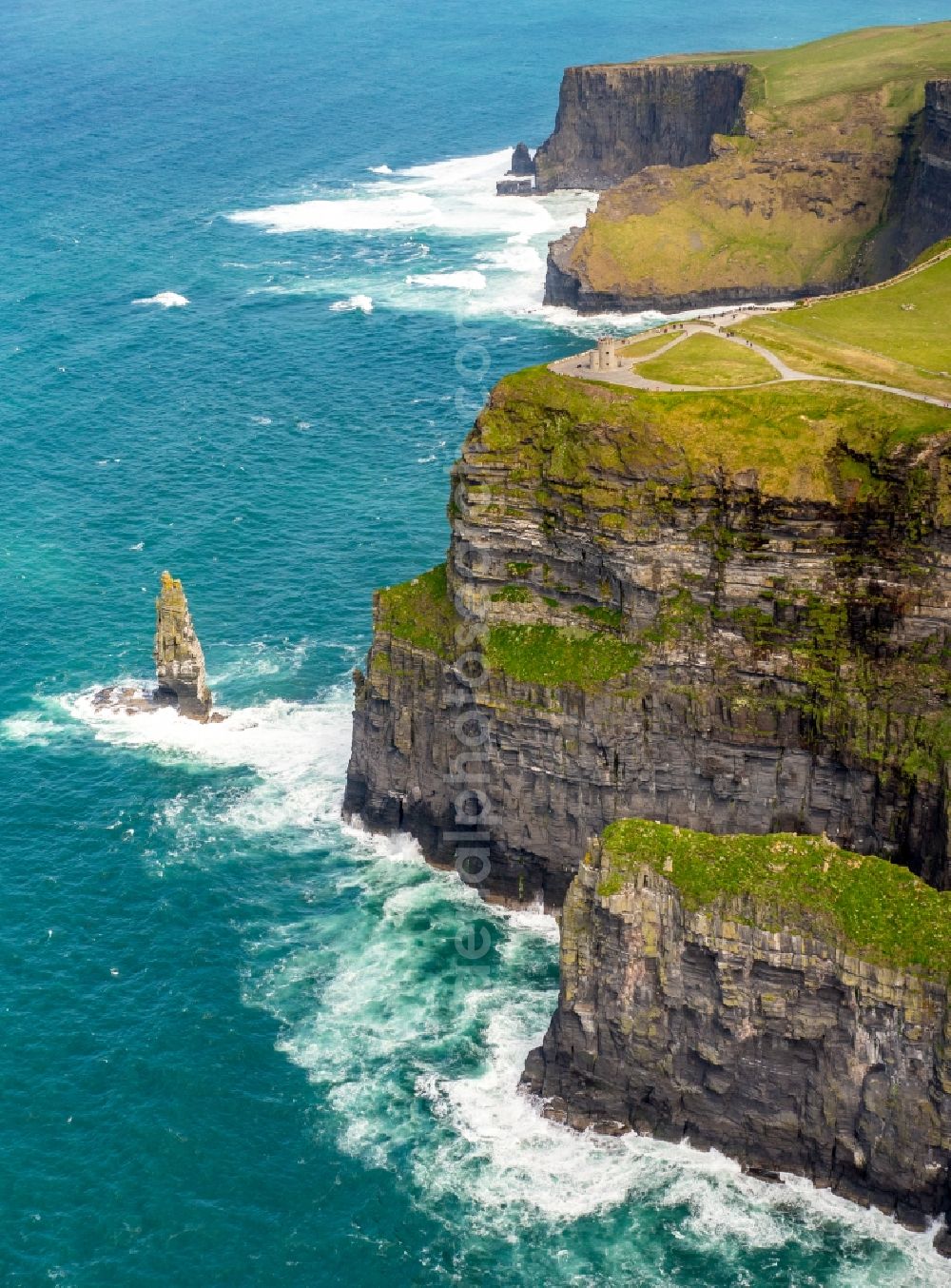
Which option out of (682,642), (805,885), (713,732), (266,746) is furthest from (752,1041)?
(266,746)

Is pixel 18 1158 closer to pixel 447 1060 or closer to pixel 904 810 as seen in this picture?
pixel 447 1060

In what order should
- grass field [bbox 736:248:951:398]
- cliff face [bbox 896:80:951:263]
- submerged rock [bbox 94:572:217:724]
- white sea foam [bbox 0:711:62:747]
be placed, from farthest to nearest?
cliff face [bbox 896:80:951:263] → white sea foam [bbox 0:711:62:747] → submerged rock [bbox 94:572:217:724] → grass field [bbox 736:248:951:398]

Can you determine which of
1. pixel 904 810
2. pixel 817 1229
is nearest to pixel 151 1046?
pixel 817 1229

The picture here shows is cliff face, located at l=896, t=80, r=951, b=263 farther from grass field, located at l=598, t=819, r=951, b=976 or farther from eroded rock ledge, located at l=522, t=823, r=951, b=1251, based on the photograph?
eroded rock ledge, located at l=522, t=823, r=951, b=1251

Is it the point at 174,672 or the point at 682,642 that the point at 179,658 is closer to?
the point at 174,672

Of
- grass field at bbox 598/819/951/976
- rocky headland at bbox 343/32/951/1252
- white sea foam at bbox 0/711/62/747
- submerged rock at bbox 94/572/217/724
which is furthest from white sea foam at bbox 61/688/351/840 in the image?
grass field at bbox 598/819/951/976

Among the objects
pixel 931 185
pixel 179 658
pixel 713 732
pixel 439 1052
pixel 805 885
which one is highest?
pixel 931 185
